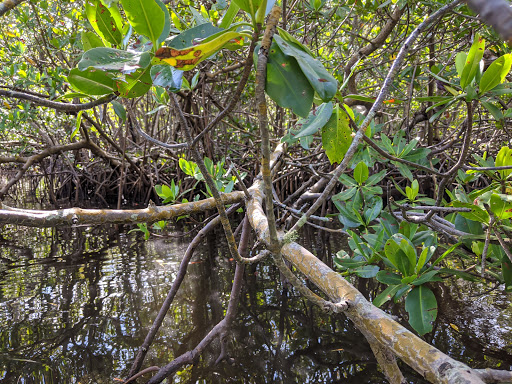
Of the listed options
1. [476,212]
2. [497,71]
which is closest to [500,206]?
[476,212]

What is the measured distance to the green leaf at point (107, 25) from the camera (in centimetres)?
70

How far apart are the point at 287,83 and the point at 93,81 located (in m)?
0.34

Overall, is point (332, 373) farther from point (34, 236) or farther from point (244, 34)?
point (34, 236)

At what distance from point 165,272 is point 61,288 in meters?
0.78

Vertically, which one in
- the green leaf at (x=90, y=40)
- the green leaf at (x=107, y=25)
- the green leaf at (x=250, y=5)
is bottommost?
the green leaf at (x=250, y=5)

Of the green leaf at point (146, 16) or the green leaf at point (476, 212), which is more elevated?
the green leaf at point (146, 16)

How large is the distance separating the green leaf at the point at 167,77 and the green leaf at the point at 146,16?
54 mm

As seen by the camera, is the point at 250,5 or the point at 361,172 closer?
the point at 250,5

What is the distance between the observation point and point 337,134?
0.83 meters

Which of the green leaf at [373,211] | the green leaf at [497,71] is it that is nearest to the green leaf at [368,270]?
the green leaf at [373,211]

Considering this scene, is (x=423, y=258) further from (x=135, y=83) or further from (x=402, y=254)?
(x=135, y=83)

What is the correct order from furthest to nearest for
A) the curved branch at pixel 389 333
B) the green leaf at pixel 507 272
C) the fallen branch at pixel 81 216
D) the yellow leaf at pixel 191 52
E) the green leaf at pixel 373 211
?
1. the green leaf at pixel 373 211
2. the green leaf at pixel 507 272
3. the fallen branch at pixel 81 216
4. the curved branch at pixel 389 333
5. the yellow leaf at pixel 191 52

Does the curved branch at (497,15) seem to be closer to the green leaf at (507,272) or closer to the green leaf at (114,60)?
the green leaf at (114,60)

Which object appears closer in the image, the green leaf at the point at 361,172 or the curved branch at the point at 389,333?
the curved branch at the point at 389,333
